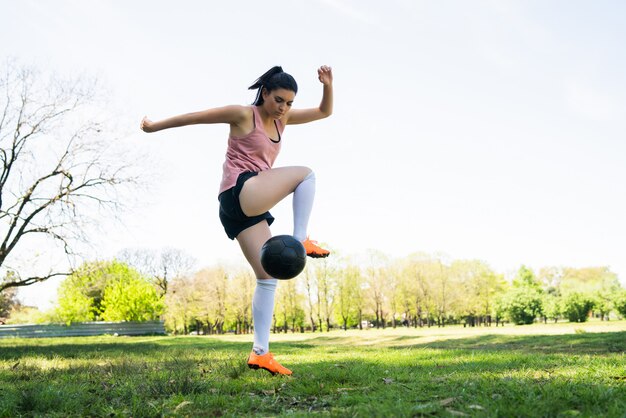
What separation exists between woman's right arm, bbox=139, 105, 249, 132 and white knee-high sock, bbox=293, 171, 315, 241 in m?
0.89

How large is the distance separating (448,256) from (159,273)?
38.9 m

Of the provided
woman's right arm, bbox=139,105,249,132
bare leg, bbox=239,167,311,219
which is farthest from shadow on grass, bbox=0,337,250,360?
bare leg, bbox=239,167,311,219

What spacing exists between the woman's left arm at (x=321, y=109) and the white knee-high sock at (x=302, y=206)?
3.14ft

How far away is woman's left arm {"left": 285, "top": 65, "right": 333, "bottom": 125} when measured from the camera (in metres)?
5.12

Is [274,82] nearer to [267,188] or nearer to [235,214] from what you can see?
[267,188]

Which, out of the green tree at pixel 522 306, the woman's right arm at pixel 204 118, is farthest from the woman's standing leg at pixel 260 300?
the green tree at pixel 522 306

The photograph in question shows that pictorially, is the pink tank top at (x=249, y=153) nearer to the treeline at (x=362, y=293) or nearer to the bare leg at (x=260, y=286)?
the bare leg at (x=260, y=286)

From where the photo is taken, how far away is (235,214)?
4574mm

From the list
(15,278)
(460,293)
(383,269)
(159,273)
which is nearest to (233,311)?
(159,273)

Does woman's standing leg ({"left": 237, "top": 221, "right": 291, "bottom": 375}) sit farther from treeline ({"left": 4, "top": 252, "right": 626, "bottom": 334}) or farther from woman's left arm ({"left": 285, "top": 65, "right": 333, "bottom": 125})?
treeline ({"left": 4, "top": 252, "right": 626, "bottom": 334})

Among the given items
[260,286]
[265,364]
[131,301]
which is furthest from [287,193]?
[131,301]

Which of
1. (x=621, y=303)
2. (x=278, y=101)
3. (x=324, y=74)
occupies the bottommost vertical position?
(x=621, y=303)

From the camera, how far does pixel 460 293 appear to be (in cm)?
6044

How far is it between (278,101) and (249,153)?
1.88ft
